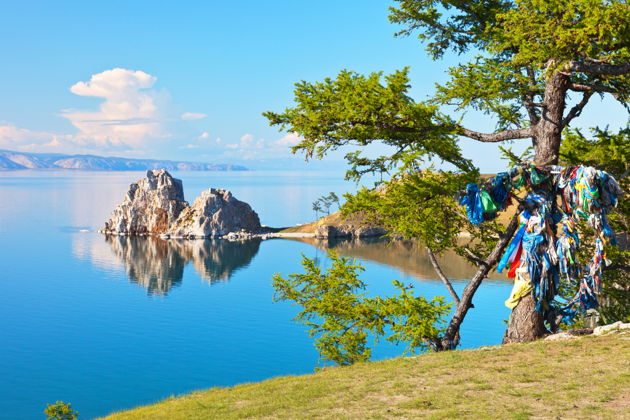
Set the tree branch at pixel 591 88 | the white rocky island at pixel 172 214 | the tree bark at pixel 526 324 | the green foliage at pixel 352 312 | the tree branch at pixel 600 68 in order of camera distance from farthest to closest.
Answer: the white rocky island at pixel 172 214, the tree bark at pixel 526 324, the green foliage at pixel 352 312, the tree branch at pixel 591 88, the tree branch at pixel 600 68

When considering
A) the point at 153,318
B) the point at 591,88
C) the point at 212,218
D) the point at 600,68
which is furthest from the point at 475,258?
the point at 212,218

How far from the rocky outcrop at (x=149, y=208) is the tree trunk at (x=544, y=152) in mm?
129181

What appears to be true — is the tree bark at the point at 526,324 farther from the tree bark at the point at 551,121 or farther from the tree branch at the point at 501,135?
the tree branch at the point at 501,135

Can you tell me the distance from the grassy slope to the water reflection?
179ft

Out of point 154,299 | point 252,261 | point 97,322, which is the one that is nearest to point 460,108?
point 97,322

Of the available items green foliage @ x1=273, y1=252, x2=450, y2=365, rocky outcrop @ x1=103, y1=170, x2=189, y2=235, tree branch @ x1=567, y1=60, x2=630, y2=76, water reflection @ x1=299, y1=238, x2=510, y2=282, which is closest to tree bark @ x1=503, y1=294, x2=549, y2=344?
green foliage @ x1=273, y1=252, x2=450, y2=365

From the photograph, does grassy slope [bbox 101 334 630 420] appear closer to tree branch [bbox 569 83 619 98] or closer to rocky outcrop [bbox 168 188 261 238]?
tree branch [bbox 569 83 619 98]

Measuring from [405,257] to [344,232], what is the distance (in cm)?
3229

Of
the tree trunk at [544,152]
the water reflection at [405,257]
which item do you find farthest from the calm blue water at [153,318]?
the tree trunk at [544,152]

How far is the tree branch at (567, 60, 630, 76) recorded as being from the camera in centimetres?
1394

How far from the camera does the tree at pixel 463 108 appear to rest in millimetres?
13984

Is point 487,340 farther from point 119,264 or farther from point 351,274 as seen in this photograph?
point 119,264

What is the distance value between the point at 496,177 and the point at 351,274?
18.2 ft

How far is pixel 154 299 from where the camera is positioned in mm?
73438
